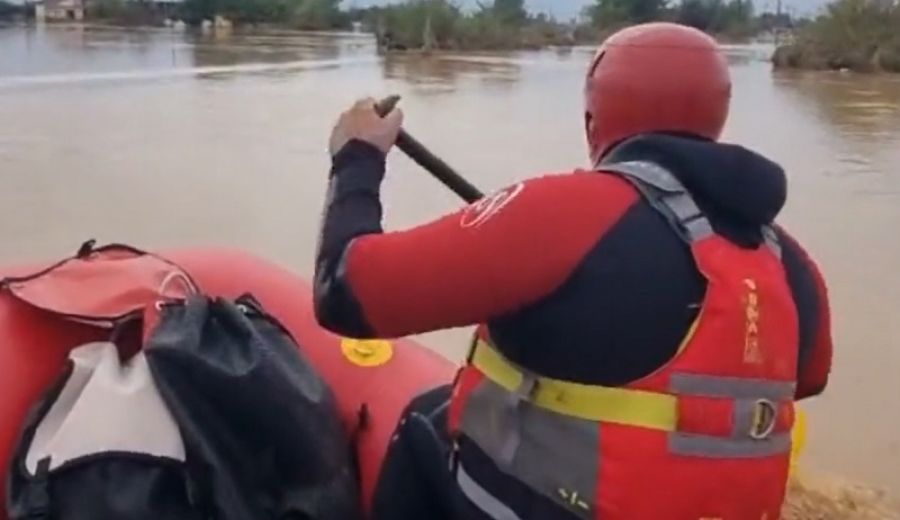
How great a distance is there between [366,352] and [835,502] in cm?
116

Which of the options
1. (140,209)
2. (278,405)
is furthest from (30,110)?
(278,405)

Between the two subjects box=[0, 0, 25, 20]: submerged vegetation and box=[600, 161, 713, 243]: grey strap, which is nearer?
box=[600, 161, 713, 243]: grey strap

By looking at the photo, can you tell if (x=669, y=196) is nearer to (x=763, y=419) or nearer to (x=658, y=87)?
(x=658, y=87)

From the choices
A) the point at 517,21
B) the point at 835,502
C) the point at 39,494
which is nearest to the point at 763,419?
the point at 39,494

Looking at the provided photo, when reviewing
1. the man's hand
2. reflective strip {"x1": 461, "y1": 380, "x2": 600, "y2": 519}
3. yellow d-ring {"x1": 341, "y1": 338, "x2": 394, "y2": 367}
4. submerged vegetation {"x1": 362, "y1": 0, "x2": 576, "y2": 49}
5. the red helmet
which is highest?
the red helmet

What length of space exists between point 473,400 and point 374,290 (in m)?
0.21

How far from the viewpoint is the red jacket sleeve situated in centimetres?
148

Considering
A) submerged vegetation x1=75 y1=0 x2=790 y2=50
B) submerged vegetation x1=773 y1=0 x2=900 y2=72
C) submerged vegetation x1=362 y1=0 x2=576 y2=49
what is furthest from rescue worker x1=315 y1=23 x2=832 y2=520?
submerged vegetation x1=362 y1=0 x2=576 y2=49

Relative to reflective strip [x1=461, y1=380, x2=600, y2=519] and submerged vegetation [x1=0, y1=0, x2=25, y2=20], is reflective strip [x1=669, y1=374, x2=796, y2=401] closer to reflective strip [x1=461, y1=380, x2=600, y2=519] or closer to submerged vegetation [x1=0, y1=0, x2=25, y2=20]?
reflective strip [x1=461, y1=380, x2=600, y2=519]

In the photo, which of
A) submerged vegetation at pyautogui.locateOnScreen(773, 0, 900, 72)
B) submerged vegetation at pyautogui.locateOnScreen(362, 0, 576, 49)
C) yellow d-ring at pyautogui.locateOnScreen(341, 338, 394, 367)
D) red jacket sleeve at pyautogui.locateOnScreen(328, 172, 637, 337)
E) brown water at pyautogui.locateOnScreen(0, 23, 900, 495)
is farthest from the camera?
submerged vegetation at pyautogui.locateOnScreen(362, 0, 576, 49)

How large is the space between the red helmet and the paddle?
25 centimetres

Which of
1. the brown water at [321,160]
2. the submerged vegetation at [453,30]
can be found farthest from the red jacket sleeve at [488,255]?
the submerged vegetation at [453,30]

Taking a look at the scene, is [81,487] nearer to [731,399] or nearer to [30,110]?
[731,399]

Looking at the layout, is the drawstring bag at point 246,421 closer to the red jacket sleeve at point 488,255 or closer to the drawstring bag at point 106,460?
the drawstring bag at point 106,460
